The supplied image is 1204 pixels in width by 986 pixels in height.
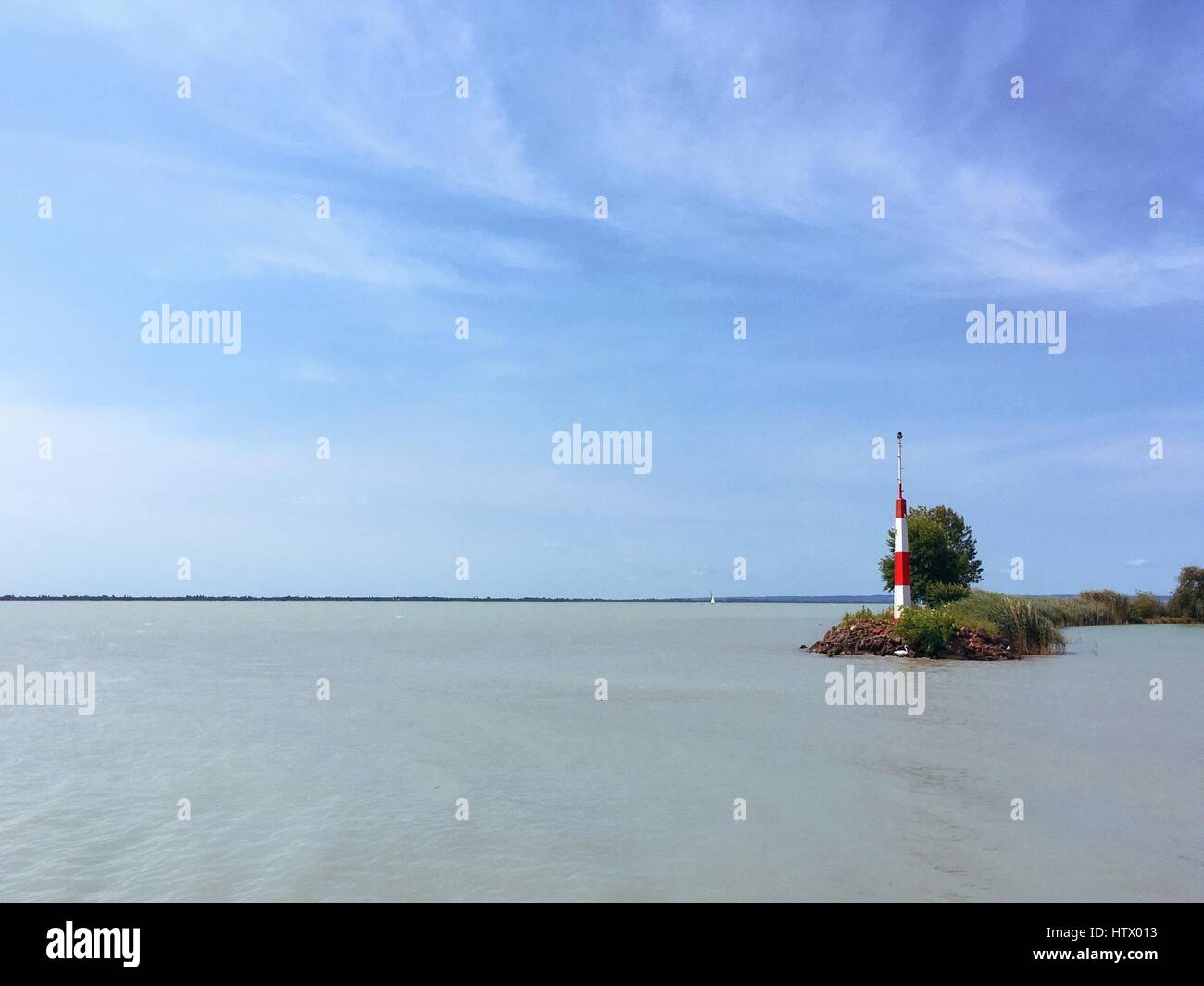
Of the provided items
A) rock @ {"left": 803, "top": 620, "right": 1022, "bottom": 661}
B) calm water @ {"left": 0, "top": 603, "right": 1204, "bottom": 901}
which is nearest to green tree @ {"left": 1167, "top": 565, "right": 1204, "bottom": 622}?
rock @ {"left": 803, "top": 620, "right": 1022, "bottom": 661}

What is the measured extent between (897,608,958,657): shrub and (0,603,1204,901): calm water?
29.7 ft

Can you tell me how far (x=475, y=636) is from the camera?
63406 millimetres

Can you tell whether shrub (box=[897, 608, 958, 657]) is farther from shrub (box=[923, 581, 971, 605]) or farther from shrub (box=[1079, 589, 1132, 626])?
shrub (box=[1079, 589, 1132, 626])

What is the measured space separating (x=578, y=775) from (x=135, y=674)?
26.0 m

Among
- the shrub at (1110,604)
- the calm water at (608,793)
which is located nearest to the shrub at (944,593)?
the calm water at (608,793)

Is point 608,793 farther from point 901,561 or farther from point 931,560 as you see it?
point 931,560

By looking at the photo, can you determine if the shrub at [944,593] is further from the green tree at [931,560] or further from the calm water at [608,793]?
the calm water at [608,793]

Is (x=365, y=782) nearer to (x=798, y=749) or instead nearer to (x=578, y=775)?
(x=578, y=775)

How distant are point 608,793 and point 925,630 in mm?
27829

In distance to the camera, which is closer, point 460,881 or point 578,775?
point 460,881

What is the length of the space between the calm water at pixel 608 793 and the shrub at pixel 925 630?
9.07 metres

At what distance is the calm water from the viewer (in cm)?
922
